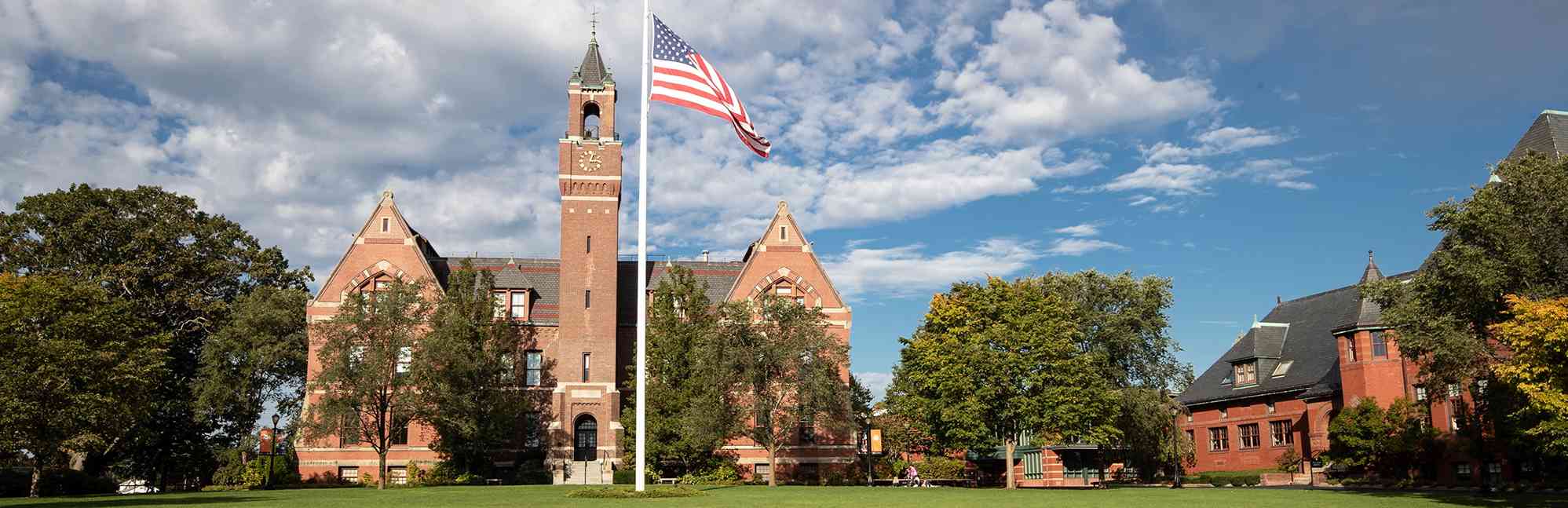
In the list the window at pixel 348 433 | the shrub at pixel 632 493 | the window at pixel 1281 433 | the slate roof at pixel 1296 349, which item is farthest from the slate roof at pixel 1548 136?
the window at pixel 348 433

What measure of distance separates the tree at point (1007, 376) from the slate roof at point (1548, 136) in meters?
21.0

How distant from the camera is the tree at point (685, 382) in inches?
1854

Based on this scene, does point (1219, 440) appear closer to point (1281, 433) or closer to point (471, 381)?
point (1281, 433)

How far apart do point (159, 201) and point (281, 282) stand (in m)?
8.64

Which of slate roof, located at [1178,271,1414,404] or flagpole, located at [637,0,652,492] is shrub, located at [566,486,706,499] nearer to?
flagpole, located at [637,0,652,492]

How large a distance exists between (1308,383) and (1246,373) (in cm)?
683

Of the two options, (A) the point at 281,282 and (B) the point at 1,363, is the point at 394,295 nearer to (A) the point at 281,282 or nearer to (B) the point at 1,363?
(B) the point at 1,363

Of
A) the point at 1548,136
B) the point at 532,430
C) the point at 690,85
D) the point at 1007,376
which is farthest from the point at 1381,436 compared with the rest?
the point at 532,430

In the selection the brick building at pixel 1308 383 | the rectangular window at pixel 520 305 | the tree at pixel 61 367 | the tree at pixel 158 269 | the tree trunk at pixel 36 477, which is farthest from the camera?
the rectangular window at pixel 520 305

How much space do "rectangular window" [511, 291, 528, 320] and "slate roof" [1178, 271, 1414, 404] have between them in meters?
43.1

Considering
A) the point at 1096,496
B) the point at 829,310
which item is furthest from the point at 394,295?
the point at 1096,496

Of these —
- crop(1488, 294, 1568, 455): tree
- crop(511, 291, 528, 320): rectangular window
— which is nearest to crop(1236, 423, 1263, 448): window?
crop(1488, 294, 1568, 455): tree

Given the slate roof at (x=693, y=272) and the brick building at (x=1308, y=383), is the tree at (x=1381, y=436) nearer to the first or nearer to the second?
the brick building at (x=1308, y=383)

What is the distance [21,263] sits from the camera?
5419 cm
